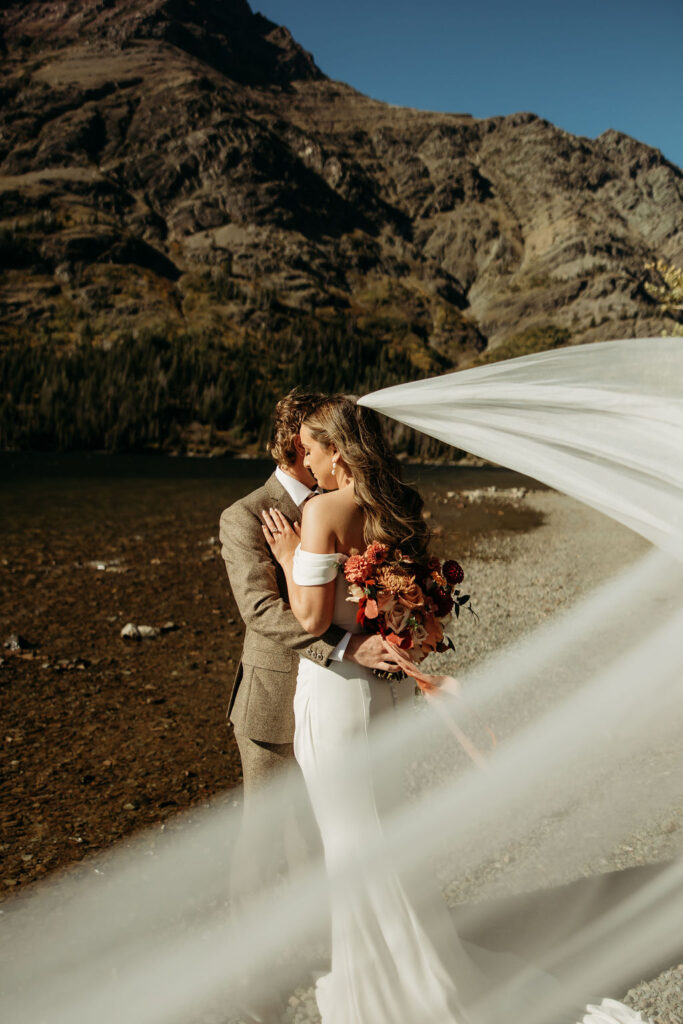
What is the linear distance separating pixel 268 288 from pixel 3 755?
19457 centimetres

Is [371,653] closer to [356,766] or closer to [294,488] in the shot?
[356,766]

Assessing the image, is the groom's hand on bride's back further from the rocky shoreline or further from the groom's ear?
the groom's ear

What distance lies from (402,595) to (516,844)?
3270mm

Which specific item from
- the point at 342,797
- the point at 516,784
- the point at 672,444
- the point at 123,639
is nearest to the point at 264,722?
the point at 342,797

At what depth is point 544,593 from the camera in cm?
1620

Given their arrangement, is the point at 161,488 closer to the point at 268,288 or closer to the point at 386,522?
the point at 386,522

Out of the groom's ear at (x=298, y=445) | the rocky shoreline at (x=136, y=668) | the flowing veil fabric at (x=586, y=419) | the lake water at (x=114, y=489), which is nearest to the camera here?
the flowing veil fabric at (x=586, y=419)

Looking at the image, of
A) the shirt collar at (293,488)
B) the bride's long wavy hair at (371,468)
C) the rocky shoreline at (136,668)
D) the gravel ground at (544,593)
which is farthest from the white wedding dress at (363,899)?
the rocky shoreline at (136,668)

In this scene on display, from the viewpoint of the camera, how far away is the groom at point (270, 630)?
341 cm

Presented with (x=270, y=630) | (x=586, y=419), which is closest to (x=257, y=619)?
(x=270, y=630)

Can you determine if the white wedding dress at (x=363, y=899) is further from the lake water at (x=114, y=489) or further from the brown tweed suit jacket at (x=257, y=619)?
the lake water at (x=114, y=489)

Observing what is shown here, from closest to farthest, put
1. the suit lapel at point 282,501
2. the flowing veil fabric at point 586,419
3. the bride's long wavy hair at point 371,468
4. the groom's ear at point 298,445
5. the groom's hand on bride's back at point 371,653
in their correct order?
the flowing veil fabric at point 586,419
the bride's long wavy hair at point 371,468
the groom's hand on bride's back at point 371,653
the groom's ear at point 298,445
the suit lapel at point 282,501

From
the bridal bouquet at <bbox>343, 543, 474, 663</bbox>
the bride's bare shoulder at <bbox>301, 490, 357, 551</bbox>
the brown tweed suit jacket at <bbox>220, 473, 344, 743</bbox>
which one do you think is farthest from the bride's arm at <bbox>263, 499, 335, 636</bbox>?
the brown tweed suit jacket at <bbox>220, 473, 344, 743</bbox>

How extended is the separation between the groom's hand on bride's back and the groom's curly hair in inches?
40.8
